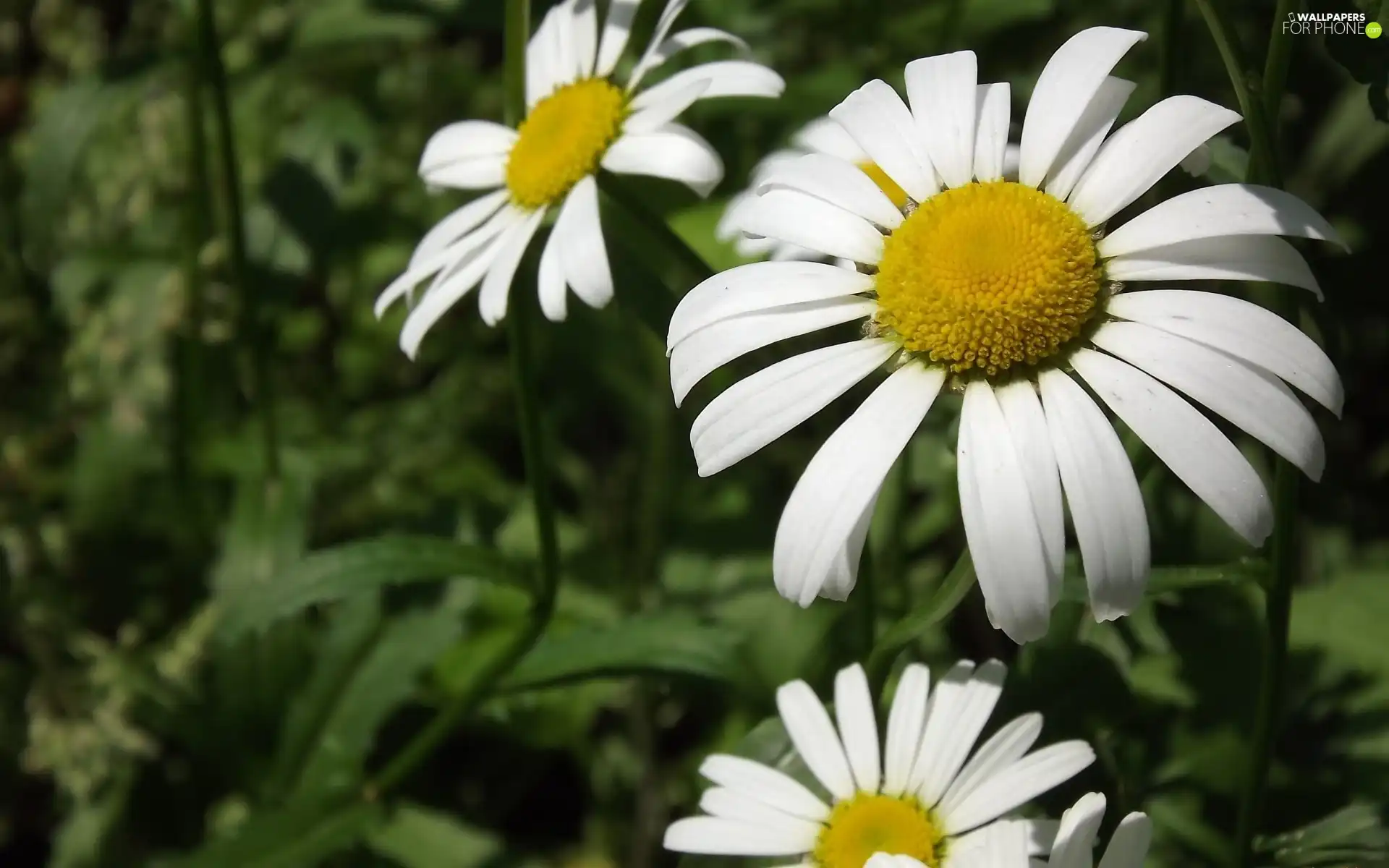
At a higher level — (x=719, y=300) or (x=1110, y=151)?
(x=1110, y=151)

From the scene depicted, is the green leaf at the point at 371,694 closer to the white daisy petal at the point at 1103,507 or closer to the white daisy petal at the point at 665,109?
the white daisy petal at the point at 665,109

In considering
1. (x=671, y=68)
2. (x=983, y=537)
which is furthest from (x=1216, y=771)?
(x=671, y=68)

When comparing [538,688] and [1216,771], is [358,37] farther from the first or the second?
[1216,771]

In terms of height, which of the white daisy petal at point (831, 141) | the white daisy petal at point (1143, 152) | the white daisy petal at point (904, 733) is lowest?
the white daisy petal at point (904, 733)

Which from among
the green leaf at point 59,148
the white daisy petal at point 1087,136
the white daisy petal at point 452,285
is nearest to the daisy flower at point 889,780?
the white daisy petal at point 1087,136

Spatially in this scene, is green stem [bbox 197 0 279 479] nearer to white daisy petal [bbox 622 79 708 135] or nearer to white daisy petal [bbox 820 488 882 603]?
white daisy petal [bbox 622 79 708 135]

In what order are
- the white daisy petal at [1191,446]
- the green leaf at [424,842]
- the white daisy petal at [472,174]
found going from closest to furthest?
the white daisy petal at [1191,446] < the white daisy petal at [472,174] < the green leaf at [424,842]
